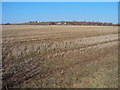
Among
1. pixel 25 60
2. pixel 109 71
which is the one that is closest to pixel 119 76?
pixel 109 71

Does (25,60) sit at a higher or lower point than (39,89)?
higher

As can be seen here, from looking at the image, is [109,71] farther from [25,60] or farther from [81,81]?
[25,60]

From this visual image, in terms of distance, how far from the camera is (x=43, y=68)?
713 cm

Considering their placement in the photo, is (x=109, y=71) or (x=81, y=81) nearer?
(x=81, y=81)

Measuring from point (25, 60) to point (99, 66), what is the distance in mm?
4726

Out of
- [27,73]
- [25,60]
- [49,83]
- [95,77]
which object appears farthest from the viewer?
[25,60]

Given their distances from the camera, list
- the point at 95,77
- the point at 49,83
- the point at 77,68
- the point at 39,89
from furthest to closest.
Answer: the point at 77,68
the point at 95,77
the point at 49,83
the point at 39,89

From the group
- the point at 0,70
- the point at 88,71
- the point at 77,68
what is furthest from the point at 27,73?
the point at 88,71

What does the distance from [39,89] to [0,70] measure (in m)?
2.81

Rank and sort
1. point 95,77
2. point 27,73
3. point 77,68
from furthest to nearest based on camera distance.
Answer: point 77,68, point 27,73, point 95,77

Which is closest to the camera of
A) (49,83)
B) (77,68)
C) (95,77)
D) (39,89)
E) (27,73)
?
(39,89)

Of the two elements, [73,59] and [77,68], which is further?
[73,59]

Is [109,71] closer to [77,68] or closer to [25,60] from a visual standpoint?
[77,68]

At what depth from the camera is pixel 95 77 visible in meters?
5.91
